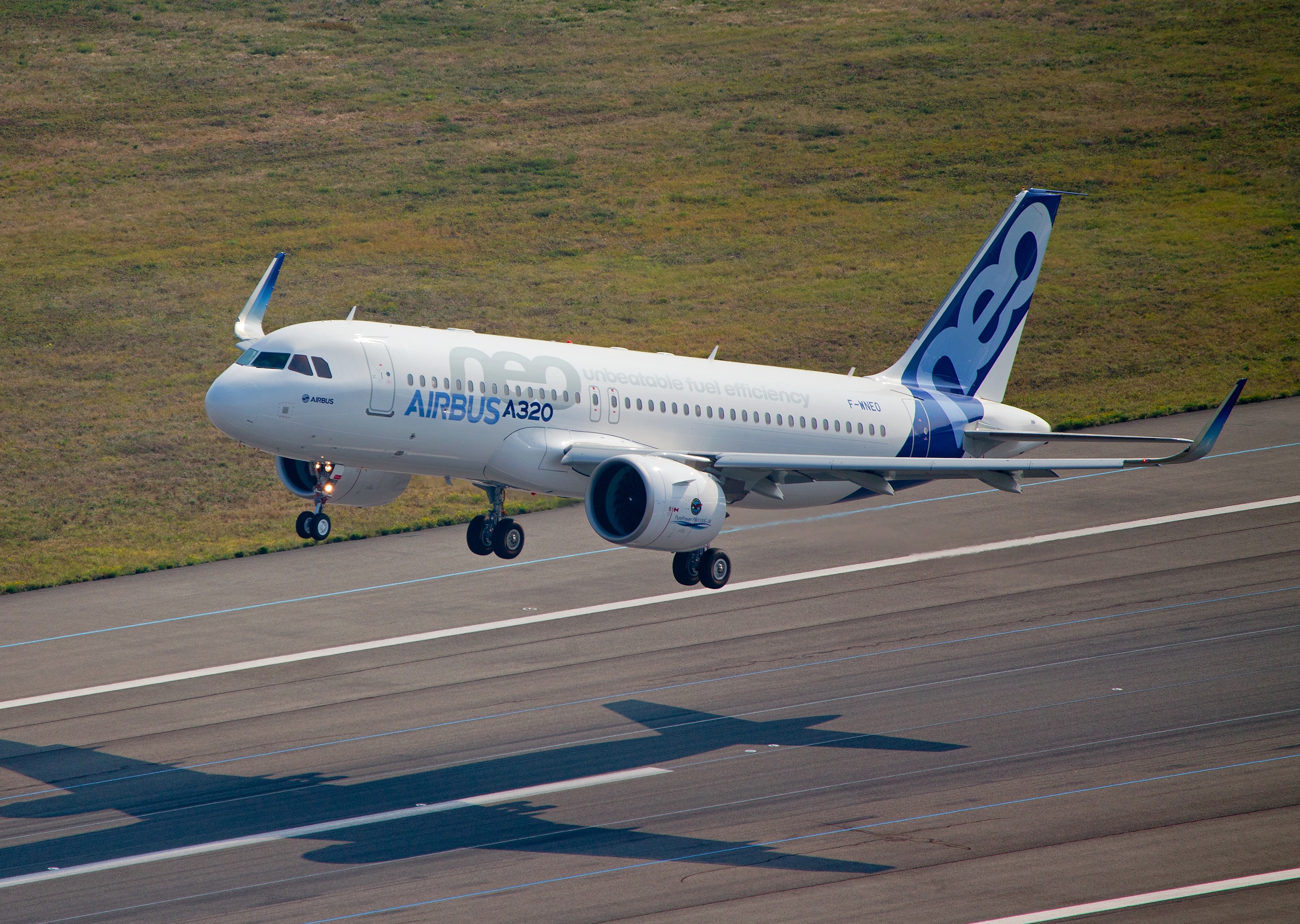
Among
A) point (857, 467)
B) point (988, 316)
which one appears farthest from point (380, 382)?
point (988, 316)

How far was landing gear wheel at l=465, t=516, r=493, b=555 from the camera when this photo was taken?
1736 inches

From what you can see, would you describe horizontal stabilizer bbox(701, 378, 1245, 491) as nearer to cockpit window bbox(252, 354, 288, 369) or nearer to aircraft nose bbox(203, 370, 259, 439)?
cockpit window bbox(252, 354, 288, 369)

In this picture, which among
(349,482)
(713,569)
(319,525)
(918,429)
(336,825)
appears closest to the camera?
(336,825)

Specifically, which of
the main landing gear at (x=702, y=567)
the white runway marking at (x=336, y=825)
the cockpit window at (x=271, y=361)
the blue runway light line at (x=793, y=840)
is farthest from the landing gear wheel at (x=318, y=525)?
the blue runway light line at (x=793, y=840)

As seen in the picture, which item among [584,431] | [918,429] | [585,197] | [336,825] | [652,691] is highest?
[585,197]

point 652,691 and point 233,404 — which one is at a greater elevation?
point 233,404

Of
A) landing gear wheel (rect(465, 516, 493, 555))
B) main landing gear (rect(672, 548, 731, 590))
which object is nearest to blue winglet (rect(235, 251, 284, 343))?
landing gear wheel (rect(465, 516, 493, 555))

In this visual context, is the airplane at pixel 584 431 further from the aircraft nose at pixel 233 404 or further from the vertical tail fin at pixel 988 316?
the vertical tail fin at pixel 988 316

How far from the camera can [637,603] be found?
5303 centimetres

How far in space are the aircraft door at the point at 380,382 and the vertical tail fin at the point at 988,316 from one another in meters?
18.4

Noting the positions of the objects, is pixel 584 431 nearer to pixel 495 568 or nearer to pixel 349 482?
pixel 349 482

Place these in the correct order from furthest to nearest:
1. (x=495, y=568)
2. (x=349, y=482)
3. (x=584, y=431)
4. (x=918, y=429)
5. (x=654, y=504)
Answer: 1. (x=495, y=568)
2. (x=918, y=429)
3. (x=349, y=482)
4. (x=584, y=431)
5. (x=654, y=504)

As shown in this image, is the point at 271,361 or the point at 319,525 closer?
the point at 271,361

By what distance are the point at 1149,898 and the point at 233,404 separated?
2320 centimetres
